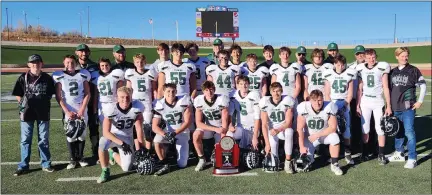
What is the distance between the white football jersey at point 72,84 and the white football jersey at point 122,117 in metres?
0.66

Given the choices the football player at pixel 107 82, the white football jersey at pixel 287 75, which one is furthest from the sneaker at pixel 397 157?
the football player at pixel 107 82

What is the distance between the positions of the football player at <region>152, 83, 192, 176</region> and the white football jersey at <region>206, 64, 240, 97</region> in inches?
26.0

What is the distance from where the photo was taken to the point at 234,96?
530cm

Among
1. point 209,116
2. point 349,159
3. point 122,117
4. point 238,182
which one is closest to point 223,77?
point 209,116

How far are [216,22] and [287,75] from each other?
27827mm

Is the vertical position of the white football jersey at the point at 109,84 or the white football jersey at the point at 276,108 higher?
the white football jersey at the point at 109,84

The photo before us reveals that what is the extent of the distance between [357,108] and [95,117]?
3.96m

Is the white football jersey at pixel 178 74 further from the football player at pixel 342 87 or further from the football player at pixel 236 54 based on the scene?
the football player at pixel 342 87

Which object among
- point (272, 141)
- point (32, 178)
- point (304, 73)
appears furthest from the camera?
point (304, 73)

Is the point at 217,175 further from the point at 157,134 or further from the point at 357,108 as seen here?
the point at 357,108

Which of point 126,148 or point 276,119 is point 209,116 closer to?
point 276,119

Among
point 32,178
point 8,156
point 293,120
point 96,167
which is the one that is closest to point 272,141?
point 293,120

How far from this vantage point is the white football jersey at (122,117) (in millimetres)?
4617

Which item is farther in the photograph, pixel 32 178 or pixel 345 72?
pixel 345 72
